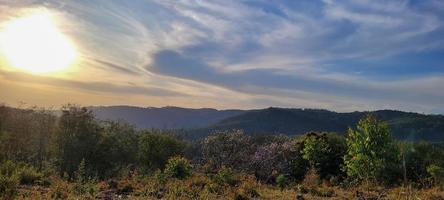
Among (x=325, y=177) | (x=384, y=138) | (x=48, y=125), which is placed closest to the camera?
(x=384, y=138)

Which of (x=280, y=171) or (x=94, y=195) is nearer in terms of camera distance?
(x=94, y=195)

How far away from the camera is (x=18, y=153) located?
38.4m

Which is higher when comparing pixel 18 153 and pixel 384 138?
pixel 384 138

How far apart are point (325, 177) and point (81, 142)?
17338 mm

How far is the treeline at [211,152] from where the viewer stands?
2239cm

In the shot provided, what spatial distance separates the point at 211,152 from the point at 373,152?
18.0 metres

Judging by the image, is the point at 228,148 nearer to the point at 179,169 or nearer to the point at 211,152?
the point at 211,152

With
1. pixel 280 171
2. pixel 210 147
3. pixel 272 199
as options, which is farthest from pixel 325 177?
pixel 272 199

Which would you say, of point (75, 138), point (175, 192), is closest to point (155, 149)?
point (75, 138)

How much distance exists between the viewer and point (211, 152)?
38.0 metres

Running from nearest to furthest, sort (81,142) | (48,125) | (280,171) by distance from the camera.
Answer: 1. (280,171)
2. (81,142)
3. (48,125)

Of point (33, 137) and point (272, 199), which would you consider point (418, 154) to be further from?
point (33, 137)

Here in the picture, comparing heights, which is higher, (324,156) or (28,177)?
(324,156)

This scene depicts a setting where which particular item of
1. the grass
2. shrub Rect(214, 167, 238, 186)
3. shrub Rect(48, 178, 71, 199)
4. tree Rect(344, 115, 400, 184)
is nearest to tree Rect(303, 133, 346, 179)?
tree Rect(344, 115, 400, 184)
